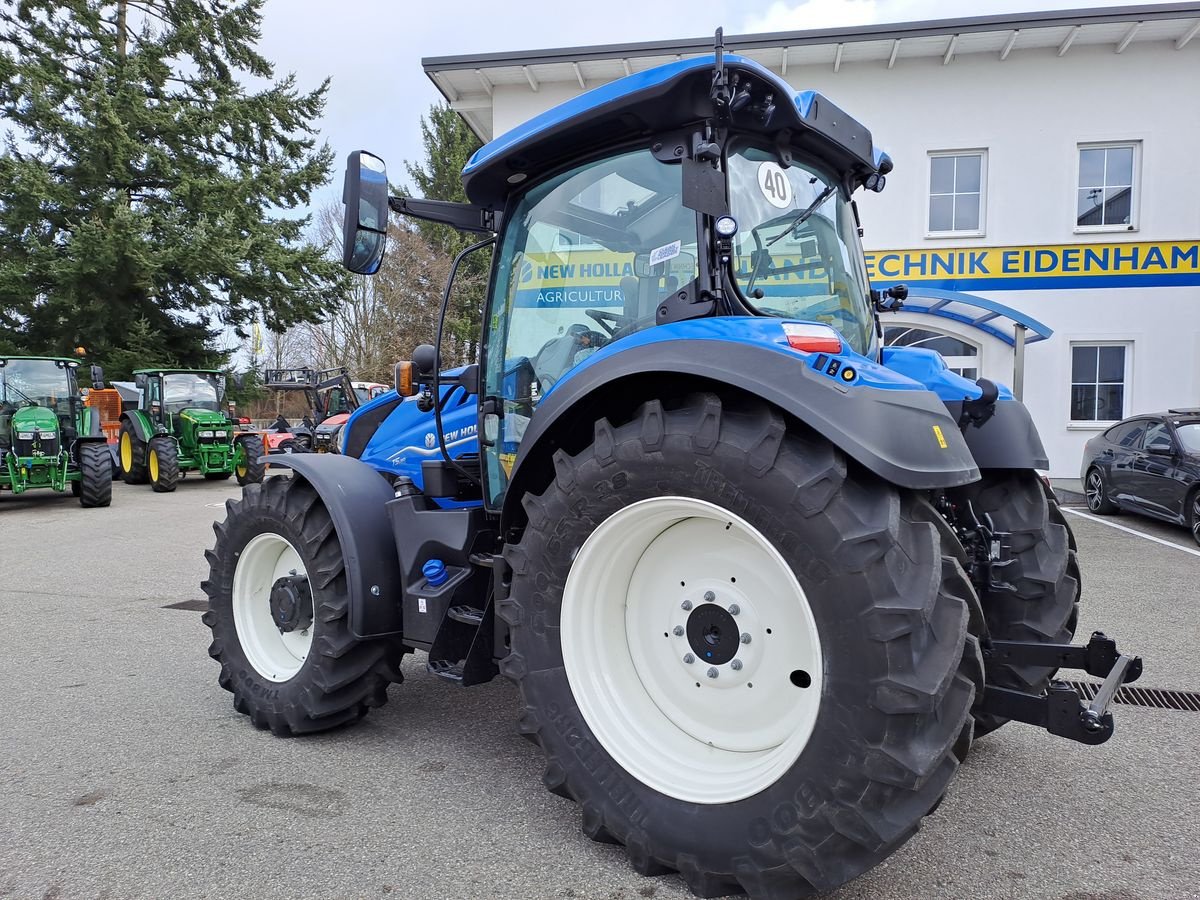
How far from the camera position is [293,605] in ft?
11.7

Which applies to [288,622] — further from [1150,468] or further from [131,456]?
[131,456]

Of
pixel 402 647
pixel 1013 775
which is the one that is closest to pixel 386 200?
pixel 402 647

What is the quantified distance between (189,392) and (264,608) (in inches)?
577

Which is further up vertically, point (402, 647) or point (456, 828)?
point (402, 647)

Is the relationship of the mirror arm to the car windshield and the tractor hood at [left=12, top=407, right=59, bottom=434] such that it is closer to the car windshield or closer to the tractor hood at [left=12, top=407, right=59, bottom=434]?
the car windshield

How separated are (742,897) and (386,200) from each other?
8.31 feet

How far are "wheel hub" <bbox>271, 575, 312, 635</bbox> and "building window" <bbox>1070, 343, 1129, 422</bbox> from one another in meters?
14.4

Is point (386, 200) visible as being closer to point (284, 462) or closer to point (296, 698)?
point (284, 462)

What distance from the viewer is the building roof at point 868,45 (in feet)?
44.2

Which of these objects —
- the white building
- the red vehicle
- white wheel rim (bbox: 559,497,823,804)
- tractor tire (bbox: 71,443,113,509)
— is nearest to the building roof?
the white building

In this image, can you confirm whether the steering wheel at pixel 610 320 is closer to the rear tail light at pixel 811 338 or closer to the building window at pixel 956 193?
the rear tail light at pixel 811 338

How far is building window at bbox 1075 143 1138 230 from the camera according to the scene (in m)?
14.3

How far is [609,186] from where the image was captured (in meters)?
2.91

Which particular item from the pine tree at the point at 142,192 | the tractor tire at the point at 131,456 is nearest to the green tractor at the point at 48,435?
the tractor tire at the point at 131,456
